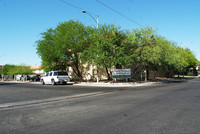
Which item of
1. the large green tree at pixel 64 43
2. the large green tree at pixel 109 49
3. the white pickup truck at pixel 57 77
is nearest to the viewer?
the large green tree at pixel 109 49

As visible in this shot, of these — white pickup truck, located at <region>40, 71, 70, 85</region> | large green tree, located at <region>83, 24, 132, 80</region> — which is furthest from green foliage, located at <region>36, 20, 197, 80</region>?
white pickup truck, located at <region>40, 71, 70, 85</region>

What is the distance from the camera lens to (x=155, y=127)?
4.61 m

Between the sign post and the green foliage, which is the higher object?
the green foliage

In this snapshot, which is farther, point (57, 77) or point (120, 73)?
point (57, 77)

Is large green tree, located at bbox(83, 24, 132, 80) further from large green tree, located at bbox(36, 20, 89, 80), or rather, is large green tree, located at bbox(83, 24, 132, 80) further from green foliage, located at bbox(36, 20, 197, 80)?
large green tree, located at bbox(36, 20, 89, 80)

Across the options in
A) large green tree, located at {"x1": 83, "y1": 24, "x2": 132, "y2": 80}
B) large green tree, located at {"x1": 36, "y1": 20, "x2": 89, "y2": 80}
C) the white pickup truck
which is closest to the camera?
large green tree, located at {"x1": 83, "y1": 24, "x2": 132, "y2": 80}

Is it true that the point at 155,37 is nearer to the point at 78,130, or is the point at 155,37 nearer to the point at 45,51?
the point at 45,51

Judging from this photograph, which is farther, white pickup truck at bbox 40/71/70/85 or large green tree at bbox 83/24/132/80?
white pickup truck at bbox 40/71/70/85

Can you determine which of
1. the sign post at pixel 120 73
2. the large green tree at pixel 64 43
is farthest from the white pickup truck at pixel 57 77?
the sign post at pixel 120 73

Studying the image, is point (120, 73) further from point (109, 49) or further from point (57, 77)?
point (57, 77)

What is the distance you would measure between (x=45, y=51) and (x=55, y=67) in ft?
13.9

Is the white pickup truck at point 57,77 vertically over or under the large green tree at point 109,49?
under

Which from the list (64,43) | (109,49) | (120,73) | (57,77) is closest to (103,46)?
(109,49)

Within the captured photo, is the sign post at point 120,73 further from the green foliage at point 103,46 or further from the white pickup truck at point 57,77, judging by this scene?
the white pickup truck at point 57,77
